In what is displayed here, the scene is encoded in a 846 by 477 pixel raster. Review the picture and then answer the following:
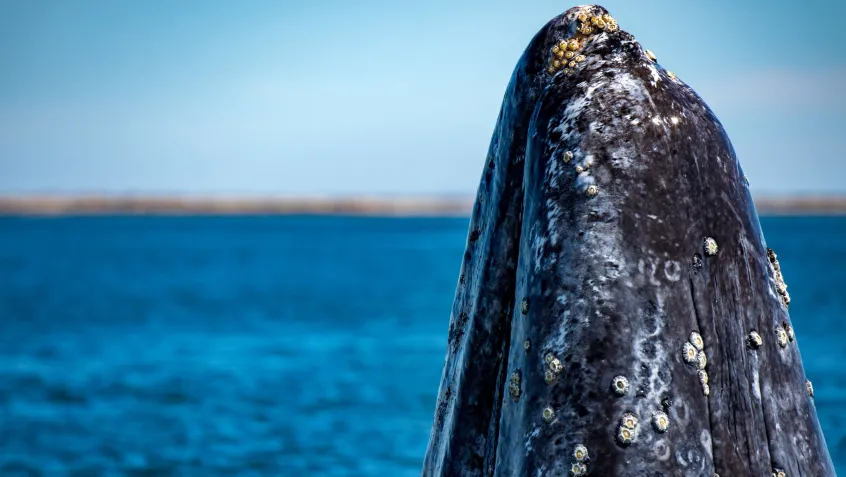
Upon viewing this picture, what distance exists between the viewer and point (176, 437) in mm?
15539

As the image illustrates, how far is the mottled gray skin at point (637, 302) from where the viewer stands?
202 centimetres

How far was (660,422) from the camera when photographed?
1.98 m

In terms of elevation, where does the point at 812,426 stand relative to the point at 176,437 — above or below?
above

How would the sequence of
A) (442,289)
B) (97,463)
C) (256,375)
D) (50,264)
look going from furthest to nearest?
(50,264) < (442,289) < (256,375) < (97,463)

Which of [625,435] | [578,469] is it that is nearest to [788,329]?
[625,435]

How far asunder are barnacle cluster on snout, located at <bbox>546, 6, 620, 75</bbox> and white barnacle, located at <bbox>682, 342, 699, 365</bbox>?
2.66ft

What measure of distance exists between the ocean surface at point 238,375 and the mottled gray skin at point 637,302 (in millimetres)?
11597

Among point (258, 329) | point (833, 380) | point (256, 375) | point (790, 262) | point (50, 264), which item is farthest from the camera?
point (50, 264)

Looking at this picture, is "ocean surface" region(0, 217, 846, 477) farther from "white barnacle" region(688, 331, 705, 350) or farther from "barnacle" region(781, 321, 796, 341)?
"white barnacle" region(688, 331, 705, 350)

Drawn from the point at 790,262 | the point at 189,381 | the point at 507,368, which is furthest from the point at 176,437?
the point at 790,262

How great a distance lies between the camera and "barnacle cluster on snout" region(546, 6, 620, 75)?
242 centimetres

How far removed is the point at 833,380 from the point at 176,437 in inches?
578

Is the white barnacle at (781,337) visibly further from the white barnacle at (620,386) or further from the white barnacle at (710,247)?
the white barnacle at (620,386)

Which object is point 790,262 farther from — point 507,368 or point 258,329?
point 507,368
